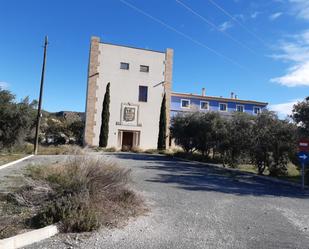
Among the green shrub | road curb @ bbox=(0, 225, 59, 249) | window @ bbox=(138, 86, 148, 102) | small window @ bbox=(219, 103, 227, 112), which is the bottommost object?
road curb @ bbox=(0, 225, 59, 249)

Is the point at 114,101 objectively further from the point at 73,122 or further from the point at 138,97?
the point at 73,122

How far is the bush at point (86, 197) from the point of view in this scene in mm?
6582

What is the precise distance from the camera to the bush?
6.58 metres

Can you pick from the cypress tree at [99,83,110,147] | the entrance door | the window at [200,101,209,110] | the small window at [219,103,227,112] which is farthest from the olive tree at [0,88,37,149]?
the small window at [219,103,227,112]

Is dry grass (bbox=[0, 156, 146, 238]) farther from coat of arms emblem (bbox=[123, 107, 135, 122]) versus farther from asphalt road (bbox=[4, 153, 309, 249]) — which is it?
coat of arms emblem (bbox=[123, 107, 135, 122])

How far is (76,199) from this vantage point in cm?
709

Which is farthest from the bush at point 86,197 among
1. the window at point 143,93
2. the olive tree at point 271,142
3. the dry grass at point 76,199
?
the window at point 143,93

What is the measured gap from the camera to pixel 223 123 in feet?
88.9

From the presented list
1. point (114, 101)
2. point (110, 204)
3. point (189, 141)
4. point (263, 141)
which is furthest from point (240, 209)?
point (114, 101)

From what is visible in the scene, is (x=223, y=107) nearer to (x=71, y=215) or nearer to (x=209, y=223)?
(x=209, y=223)

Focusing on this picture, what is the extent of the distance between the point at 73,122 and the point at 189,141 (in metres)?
27.6

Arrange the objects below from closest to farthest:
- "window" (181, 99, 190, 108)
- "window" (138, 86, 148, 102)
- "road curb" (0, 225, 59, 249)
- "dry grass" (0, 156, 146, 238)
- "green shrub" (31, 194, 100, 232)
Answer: "road curb" (0, 225, 59, 249)
"green shrub" (31, 194, 100, 232)
"dry grass" (0, 156, 146, 238)
"window" (138, 86, 148, 102)
"window" (181, 99, 190, 108)

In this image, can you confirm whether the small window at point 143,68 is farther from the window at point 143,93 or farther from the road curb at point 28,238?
the road curb at point 28,238

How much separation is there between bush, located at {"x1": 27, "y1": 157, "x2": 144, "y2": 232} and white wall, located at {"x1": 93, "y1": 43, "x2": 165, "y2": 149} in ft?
102
